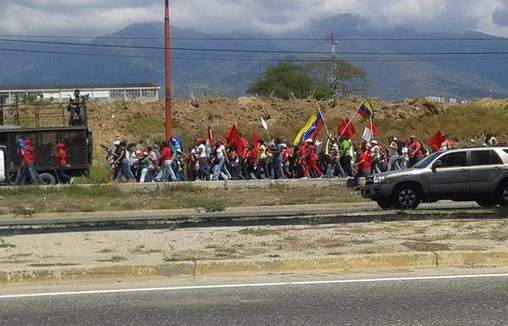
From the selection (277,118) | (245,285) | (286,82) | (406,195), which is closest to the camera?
(245,285)

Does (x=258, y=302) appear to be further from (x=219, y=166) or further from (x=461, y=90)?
(x=461, y=90)

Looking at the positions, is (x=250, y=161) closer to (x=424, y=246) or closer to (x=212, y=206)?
(x=212, y=206)

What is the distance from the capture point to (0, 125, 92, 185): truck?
25844 mm

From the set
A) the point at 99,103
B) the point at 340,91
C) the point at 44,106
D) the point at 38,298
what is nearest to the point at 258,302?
the point at 38,298

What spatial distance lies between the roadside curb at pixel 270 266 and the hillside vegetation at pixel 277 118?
31.1 m

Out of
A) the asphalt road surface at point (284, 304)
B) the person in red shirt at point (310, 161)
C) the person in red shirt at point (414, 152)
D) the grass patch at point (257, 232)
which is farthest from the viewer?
the person in red shirt at point (310, 161)

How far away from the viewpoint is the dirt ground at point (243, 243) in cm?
988

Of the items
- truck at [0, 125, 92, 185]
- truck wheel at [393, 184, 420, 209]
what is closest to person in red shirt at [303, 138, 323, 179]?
truck at [0, 125, 92, 185]

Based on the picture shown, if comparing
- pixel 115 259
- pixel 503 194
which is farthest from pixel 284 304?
pixel 503 194

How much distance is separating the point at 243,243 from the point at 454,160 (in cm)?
853

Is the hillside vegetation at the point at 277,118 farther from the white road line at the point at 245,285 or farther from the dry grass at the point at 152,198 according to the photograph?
the white road line at the point at 245,285

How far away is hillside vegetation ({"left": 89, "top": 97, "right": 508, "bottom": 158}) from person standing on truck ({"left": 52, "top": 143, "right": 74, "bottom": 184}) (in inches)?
531

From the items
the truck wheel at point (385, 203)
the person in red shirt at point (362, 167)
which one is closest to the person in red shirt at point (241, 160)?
the person in red shirt at point (362, 167)

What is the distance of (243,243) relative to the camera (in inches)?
434
